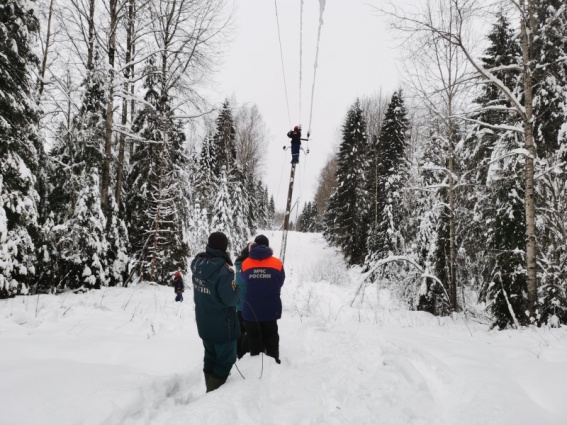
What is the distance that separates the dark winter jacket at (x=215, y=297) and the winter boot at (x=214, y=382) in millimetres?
442

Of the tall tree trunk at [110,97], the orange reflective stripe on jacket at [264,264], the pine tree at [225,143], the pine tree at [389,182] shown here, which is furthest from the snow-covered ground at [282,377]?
the pine tree at [225,143]

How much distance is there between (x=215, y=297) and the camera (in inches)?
150

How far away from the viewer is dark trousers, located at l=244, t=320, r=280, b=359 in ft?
15.7

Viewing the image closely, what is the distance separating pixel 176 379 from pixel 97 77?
1014cm

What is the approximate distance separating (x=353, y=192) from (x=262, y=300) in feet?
75.4

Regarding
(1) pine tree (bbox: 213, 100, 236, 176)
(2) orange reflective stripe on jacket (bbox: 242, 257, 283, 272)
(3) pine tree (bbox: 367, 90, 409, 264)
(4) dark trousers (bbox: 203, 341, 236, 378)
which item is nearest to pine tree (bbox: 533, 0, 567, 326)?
(2) orange reflective stripe on jacket (bbox: 242, 257, 283, 272)

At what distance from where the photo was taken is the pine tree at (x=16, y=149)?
7.70m

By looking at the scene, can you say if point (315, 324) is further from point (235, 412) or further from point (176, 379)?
point (235, 412)

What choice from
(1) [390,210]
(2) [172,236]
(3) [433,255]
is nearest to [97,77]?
(2) [172,236]

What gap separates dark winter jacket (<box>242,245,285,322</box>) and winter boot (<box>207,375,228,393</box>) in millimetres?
1091

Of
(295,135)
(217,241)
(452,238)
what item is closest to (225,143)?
(295,135)

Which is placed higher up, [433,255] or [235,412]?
[433,255]

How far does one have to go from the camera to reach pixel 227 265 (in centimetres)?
392

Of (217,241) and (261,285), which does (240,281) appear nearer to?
(261,285)
